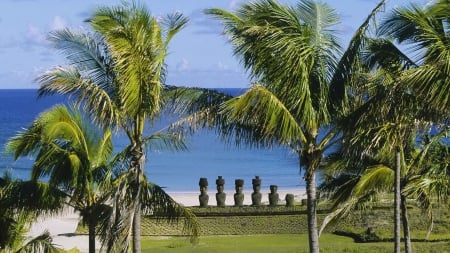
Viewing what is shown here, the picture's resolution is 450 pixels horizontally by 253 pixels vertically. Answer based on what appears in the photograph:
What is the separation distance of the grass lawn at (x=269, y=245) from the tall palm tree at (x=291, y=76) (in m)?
9.47

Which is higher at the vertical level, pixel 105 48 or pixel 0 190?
pixel 105 48

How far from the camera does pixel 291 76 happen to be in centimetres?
1378

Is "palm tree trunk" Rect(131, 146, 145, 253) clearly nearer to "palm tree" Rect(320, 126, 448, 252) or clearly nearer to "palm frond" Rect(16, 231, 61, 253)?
"palm frond" Rect(16, 231, 61, 253)

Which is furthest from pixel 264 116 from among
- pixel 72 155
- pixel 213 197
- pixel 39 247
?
pixel 213 197

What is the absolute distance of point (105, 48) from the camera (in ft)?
45.8

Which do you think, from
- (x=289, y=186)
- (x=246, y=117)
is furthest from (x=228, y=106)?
(x=289, y=186)

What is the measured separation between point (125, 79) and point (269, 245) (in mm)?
13703

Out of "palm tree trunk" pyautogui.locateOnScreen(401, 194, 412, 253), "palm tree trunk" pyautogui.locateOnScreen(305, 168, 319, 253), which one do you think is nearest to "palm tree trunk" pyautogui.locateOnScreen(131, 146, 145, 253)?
"palm tree trunk" pyautogui.locateOnScreen(305, 168, 319, 253)

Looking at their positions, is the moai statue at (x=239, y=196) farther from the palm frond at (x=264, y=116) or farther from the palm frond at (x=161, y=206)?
the palm frond at (x=264, y=116)

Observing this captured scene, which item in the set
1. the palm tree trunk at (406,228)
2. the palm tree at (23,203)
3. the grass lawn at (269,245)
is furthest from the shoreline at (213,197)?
the palm tree at (23,203)

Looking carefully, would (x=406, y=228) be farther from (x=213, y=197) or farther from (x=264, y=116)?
(x=213, y=197)

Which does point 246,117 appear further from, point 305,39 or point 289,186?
point 289,186

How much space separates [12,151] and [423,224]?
15.5 metres

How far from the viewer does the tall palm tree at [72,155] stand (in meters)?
15.2
